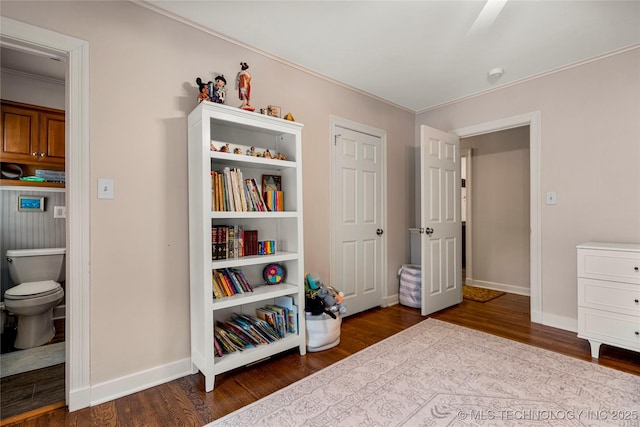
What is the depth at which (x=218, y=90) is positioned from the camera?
2061mm

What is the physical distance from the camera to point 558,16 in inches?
80.9

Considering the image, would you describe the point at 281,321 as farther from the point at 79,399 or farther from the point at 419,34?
the point at 419,34

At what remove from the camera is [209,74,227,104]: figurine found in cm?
204

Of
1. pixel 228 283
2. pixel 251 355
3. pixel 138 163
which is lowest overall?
pixel 251 355

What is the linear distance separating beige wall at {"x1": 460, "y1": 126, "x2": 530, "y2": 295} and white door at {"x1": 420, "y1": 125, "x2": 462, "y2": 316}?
1026 millimetres

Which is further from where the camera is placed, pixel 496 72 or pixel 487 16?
pixel 496 72

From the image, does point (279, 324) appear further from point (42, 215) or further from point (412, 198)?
point (42, 215)

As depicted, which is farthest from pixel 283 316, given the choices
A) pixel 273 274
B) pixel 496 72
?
pixel 496 72

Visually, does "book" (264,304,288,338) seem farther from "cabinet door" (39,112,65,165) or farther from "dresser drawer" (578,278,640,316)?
"cabinet door" (39,112,65,165)

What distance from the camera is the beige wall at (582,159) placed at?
8.16ft

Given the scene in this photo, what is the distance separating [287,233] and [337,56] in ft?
5.15

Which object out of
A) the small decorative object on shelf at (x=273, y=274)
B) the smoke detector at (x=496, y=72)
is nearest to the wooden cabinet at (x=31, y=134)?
the small decorative object on shelf at (x=273, y=274)

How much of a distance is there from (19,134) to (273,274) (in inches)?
112

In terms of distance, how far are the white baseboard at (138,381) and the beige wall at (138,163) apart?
0.11ft
